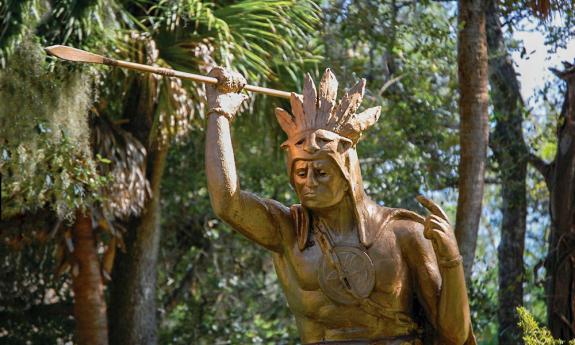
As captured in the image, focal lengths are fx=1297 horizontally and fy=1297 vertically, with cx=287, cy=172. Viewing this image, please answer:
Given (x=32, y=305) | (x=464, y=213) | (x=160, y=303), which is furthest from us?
(x=160, y=303)

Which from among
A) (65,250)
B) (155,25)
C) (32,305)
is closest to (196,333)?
(32,305)

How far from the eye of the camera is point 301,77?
12.3m

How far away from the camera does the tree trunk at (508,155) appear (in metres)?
13.0

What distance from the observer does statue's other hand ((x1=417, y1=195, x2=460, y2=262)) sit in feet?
20.0

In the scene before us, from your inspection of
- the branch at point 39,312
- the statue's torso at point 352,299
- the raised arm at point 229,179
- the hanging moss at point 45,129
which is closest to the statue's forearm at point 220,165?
the raised arm at point 229,179

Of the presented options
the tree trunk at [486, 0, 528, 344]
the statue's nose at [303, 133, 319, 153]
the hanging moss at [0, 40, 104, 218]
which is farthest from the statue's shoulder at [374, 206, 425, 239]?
the tree trunk at [486, 0, 528, 344]

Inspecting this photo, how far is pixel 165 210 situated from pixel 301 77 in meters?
3.28

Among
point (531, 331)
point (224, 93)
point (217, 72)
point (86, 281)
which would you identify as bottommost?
point (531, 331)

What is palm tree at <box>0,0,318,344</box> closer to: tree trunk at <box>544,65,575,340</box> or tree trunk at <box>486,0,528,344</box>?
tree trunk at <box>486,0,528,344</box>

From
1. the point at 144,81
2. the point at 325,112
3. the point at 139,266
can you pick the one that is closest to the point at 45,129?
the point at 144,81

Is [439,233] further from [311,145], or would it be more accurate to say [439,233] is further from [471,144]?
[471,144]

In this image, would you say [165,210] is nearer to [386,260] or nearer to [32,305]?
[32,305]

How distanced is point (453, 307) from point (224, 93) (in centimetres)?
153

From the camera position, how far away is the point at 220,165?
621cm
